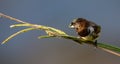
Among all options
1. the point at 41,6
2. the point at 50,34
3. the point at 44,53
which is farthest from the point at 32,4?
the point at 50,34

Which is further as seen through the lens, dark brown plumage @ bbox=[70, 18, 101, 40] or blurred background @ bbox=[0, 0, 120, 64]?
blurred background @ bbox=[0, 0, 120, 64]

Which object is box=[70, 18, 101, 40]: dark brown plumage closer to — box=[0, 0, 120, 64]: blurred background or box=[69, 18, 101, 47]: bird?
box=[69, 18, 101, 47]: bird

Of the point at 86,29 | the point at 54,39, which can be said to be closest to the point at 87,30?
the point at 86,29

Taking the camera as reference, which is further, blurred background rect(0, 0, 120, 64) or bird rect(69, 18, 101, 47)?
blurred background rect(0, 0, 120, 64)

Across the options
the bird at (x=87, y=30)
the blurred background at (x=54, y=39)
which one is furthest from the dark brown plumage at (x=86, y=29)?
the blurred background at (x=54, y=39)

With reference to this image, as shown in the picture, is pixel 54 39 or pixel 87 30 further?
pixel 54 39

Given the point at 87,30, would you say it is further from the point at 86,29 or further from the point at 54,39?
the point at 54,39

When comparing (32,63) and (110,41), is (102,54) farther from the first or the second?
(32,63)

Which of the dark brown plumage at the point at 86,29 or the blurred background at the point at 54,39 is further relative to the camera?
the blurred background at the point at 54,39

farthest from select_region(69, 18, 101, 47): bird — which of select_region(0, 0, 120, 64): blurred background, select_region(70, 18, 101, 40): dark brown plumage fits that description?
select_region(0, 0, 120, 64): blurred background

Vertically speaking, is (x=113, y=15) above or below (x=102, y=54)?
above

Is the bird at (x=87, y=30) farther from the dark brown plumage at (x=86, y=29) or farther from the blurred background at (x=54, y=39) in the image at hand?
the blurred background at (x=54, y=39)
